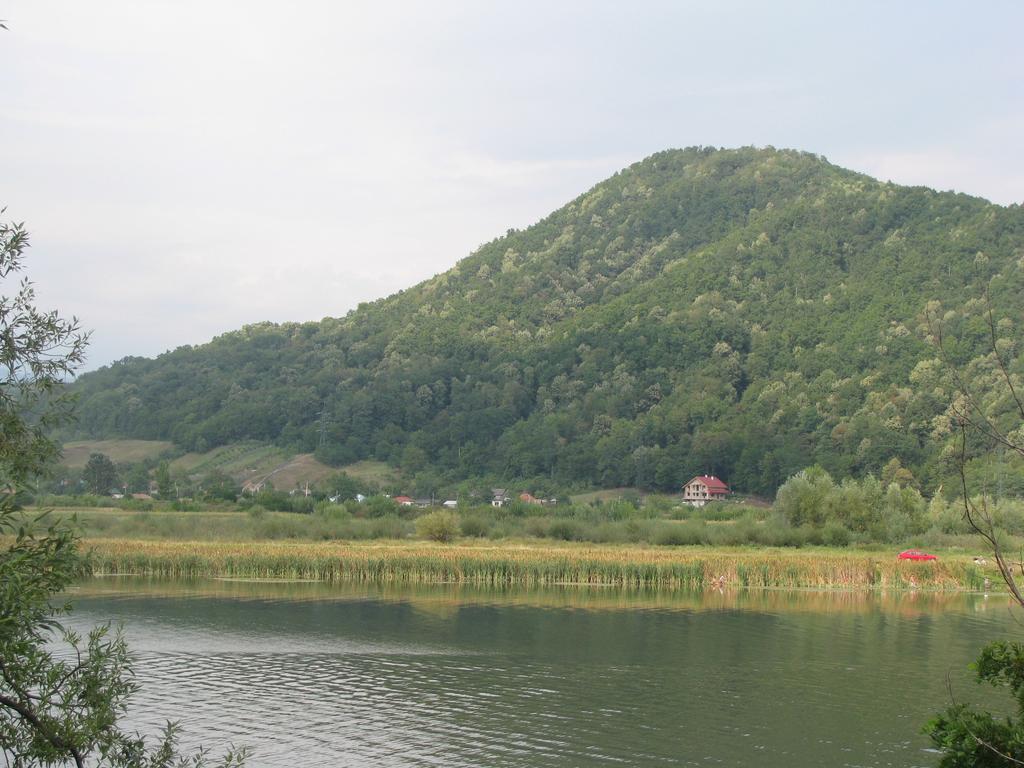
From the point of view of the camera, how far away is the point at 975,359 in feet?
327

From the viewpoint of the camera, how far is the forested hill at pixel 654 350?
122 metres

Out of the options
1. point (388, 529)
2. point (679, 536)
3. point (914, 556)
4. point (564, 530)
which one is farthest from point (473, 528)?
point (914, 556)

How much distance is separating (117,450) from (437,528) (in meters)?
89.3

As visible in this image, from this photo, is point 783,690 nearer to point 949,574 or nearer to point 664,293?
point 949,574

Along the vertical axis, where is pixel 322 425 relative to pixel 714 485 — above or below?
above

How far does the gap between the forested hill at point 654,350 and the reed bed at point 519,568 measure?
46.8m

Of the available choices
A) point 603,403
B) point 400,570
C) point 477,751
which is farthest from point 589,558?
point 603,403

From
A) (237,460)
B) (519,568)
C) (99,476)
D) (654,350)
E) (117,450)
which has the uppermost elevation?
(654,350)

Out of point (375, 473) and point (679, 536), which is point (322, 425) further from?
point (679, 536)

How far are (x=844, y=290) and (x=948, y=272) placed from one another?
49.5 feet

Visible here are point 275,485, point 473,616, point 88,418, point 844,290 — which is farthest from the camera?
point 88,418

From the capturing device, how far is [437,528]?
230 ft

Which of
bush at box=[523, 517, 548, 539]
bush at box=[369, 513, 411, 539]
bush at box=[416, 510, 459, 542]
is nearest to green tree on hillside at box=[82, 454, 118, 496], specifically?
bush at box=[369, 513, 411, 539]

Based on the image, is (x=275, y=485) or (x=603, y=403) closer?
(x=275, y=485)
